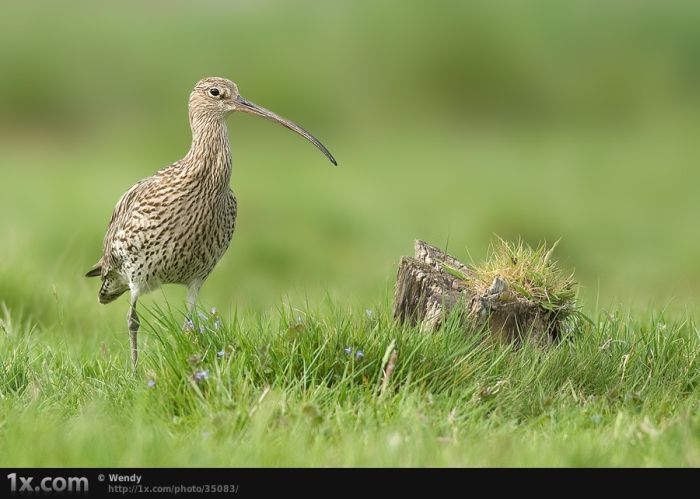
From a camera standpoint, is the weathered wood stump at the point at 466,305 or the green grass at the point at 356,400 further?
the weathered wood stump at the point at 466,305

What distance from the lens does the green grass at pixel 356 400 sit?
18.0 feet

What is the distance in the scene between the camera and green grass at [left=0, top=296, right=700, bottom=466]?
5477 millimetres

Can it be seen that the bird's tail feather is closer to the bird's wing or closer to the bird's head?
the bird's wing

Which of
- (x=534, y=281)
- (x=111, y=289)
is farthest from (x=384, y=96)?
(x=534, y=281)

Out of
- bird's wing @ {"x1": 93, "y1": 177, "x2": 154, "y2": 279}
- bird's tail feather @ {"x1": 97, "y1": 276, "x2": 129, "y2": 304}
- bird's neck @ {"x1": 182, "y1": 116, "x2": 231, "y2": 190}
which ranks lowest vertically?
bird's tail feather @ {"x1": 97, "y1": 276, "x2": 129, "y2": 304}

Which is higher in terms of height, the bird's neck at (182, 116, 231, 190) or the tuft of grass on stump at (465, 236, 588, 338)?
the bird's neck at (182, 116, 231, 190)

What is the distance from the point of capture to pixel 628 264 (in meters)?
14.8
